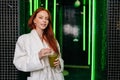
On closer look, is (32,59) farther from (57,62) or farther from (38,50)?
(57,62)

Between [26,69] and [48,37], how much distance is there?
380 millimetres

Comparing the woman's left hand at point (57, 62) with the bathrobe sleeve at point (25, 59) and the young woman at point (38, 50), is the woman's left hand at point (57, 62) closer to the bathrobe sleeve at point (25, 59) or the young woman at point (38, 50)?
the young woman at point (38, 50)

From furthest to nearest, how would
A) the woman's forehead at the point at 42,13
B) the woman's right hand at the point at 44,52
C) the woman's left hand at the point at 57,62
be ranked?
the woman's forehead at the point at 42,13
the woman's left hand at the point at 57,62
the woman's right hand at the point at 44,52

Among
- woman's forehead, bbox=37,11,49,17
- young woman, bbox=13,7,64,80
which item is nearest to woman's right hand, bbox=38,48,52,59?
young woman, bbox=13,7,64,80

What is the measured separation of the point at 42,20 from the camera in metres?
3.04

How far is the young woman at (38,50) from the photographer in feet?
9.90

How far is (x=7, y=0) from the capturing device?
5242mm

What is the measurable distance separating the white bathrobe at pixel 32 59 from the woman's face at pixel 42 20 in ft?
Result: 0.29

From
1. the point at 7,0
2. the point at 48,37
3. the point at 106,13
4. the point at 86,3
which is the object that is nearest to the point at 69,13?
the point at 86,3

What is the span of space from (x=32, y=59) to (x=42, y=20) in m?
0.38

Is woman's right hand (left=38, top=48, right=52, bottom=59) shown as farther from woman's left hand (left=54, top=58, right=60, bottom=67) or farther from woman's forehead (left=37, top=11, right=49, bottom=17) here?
woman's forehead (left=37, top=11, right=49, bottom=17)

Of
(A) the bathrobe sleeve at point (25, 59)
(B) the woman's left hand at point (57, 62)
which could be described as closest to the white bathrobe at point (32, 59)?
(A) the bathrobe sleeve at point (25, 59)

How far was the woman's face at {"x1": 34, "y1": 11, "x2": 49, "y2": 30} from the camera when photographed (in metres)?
3.05

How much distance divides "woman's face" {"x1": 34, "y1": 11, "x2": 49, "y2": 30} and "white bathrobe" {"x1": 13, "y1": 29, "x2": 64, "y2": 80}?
0.09m
